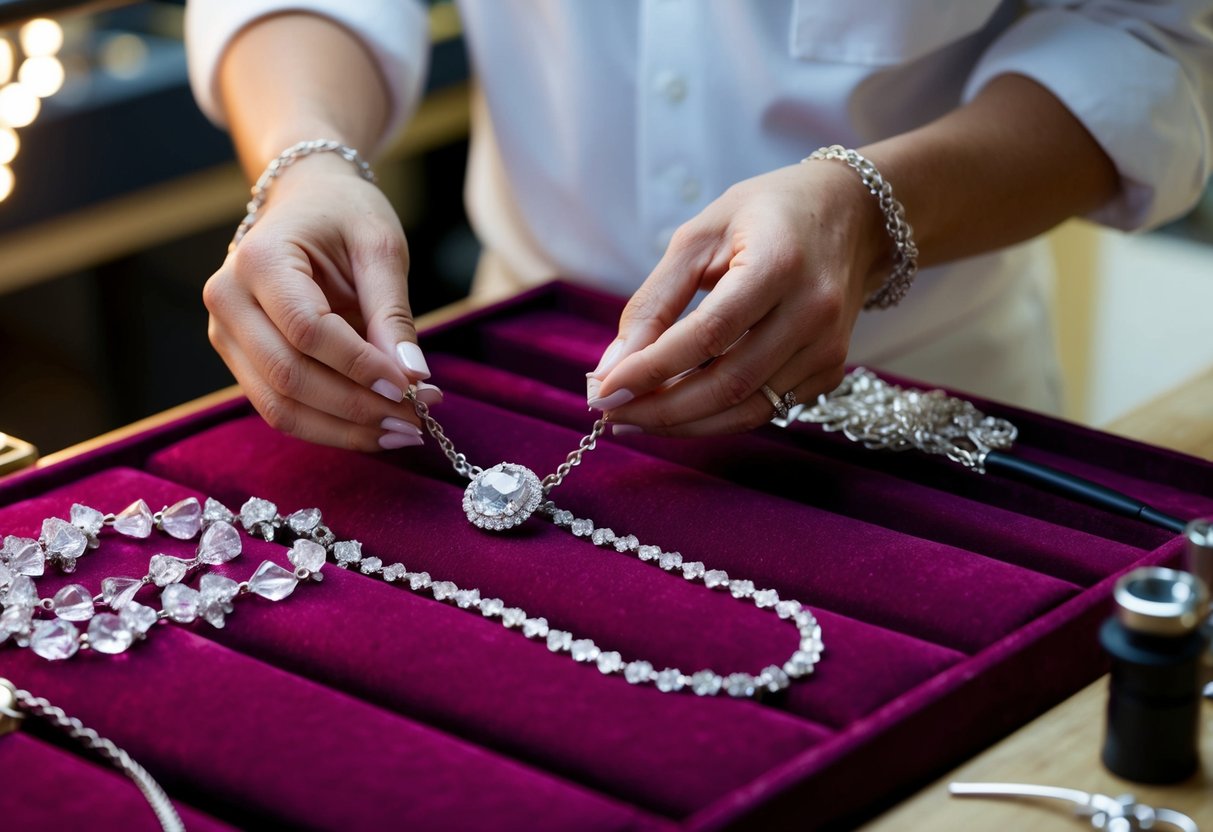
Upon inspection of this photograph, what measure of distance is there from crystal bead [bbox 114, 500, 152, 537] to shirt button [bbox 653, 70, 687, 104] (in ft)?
1.74

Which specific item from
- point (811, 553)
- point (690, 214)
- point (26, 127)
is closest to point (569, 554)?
point (811, 553)

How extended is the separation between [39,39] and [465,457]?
2.98 feet

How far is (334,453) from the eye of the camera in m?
0.96

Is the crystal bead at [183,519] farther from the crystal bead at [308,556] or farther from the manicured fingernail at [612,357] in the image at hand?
the manicured fingernail at [612,357]

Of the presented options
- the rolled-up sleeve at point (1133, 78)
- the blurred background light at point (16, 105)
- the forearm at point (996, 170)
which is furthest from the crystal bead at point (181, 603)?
the blurred background light at point (16, 105)

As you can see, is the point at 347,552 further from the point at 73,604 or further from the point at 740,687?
the point at 740,687

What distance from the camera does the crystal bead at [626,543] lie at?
0.84 metres

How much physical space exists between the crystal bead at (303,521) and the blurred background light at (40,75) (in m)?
0.87

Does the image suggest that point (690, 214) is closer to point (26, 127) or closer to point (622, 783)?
point (622, 783)

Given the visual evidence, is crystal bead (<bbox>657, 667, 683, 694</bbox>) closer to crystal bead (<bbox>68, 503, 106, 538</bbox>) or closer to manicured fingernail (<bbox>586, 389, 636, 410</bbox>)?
manicured fingernail (<bbox>586, 389, 636, 410</bbox>)

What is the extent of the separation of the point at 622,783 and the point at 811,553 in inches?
8.7

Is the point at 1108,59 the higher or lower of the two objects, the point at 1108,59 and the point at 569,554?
the higher

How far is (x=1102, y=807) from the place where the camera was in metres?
0.63

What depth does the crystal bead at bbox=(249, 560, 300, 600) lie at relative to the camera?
795 millimetres
